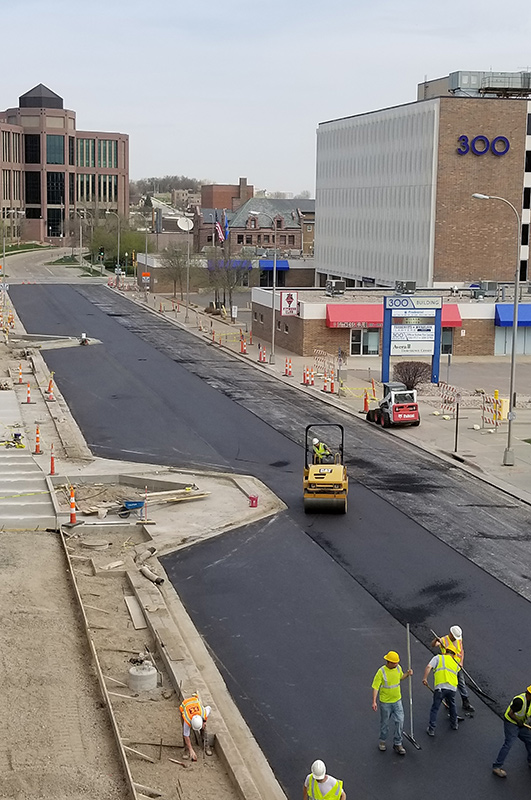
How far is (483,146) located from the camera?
7788 centimetres

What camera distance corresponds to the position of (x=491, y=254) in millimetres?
78688

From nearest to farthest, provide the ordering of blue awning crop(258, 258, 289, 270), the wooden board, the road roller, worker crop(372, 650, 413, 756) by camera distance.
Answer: worker crop(372, 650, 413, 756)
the wooden board
the road roller
blue awning crop(258, 258, 289, 270)

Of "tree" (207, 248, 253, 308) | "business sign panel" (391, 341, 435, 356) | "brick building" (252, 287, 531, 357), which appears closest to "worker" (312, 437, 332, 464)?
"business sign panel" (391, 341, 435, 356)

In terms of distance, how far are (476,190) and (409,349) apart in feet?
104

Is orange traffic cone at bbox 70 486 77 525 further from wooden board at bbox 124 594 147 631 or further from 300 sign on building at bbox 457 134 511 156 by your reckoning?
300 sign on building at bbox 457 134 511 156

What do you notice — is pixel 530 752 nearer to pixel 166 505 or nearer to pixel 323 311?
pixel 166 505

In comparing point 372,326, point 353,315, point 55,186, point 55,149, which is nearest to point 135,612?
point 353,315

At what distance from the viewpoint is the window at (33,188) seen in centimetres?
19275

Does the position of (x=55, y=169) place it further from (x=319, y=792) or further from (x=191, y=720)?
(x=319, y=792)

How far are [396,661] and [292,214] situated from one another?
433ft

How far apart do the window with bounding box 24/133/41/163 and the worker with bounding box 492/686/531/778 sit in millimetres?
187742

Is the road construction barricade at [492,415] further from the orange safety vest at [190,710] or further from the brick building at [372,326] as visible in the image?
the orange safety vest at [190,710]

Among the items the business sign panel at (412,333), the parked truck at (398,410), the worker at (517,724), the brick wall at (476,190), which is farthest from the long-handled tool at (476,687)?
the brick wall at (476,190)

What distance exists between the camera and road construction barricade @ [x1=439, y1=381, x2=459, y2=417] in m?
43.4
